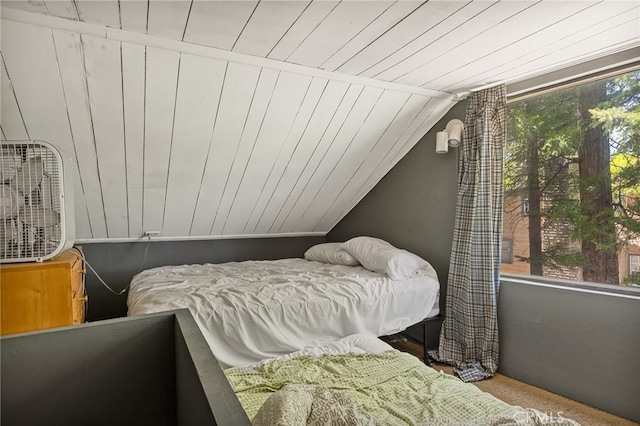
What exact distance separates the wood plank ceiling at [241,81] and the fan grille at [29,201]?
54 cm

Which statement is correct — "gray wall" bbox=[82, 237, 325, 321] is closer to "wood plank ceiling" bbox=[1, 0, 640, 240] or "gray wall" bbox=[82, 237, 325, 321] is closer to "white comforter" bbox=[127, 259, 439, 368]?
"wood plank ceiling" bbox=[1, 0, 640, 240]

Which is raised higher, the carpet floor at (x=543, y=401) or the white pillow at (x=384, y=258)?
the white pillow at (x=384, y=258)

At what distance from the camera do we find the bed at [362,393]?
964 millimetres

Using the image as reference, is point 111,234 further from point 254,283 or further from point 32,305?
point 32,305

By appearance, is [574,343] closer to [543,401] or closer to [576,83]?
[543,401]

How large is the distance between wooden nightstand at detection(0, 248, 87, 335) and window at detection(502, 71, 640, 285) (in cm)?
261

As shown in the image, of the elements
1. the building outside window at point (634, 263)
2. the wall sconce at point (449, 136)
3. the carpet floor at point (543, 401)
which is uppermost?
the wall sconce at point (449, 136)

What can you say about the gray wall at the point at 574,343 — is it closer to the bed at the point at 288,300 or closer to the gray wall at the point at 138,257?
the bed at the point at 288,300

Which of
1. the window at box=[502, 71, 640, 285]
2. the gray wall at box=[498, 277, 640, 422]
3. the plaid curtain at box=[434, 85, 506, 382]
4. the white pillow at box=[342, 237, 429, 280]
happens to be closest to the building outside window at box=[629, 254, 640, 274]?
the window at box=[502, 71, 640, 285]

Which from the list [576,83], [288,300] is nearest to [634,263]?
[576,83]

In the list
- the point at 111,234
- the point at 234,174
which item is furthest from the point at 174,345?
the point at 111,234

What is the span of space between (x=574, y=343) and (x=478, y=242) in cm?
78

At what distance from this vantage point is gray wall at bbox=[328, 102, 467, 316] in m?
2.87

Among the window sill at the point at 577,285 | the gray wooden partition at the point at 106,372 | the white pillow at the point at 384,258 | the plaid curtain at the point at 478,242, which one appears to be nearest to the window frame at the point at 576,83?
the window sill at the point at 577,285
